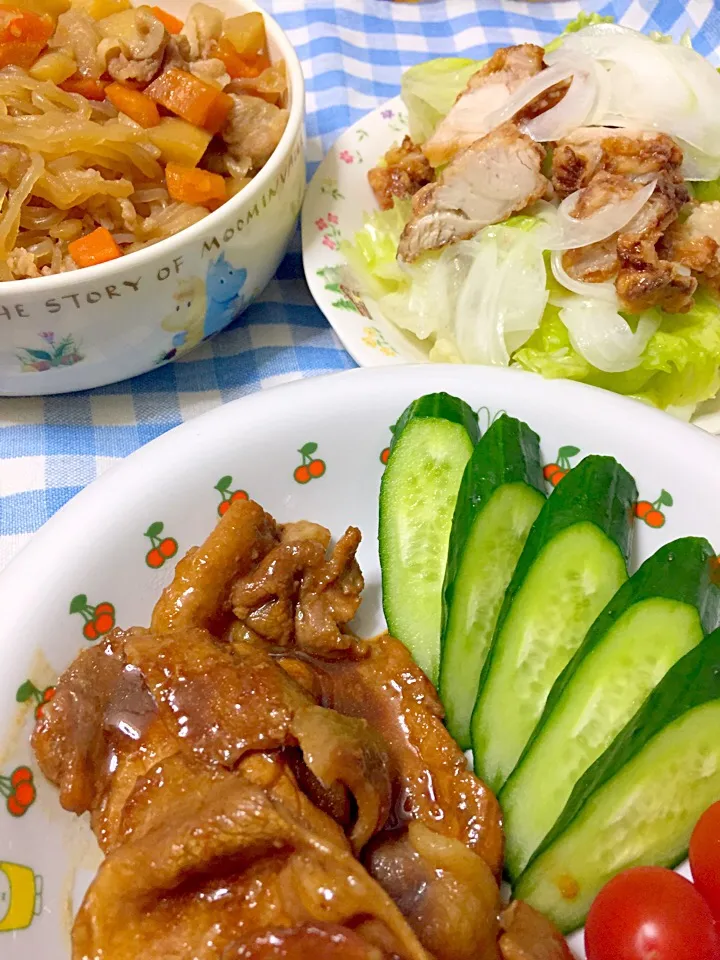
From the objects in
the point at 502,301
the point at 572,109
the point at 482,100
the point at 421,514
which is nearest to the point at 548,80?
the point at 572,109

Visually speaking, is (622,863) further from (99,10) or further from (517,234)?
(99,10)

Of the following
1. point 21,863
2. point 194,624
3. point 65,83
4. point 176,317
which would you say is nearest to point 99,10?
point 65,83

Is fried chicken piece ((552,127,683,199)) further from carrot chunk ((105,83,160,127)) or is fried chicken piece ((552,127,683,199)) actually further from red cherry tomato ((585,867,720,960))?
red cherry tomato ((585,867,720,960))

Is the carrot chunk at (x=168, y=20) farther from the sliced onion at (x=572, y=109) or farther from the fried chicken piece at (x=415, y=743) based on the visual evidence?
the fried chicken piece at (x=415, y=743)

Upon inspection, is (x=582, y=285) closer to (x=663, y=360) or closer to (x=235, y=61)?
(x=663, y=360)

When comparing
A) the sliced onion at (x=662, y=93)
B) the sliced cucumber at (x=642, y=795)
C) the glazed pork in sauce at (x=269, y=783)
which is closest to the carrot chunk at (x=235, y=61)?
the sliced onion at (x=662, y=93)

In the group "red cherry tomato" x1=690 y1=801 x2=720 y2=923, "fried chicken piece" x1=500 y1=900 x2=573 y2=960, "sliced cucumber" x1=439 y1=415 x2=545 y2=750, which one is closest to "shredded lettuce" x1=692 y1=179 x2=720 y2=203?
"sliced cucumber" x1=439 y1=415 x2=545 y2=750
